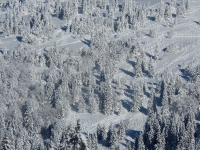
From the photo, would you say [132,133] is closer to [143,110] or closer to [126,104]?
[143,110]

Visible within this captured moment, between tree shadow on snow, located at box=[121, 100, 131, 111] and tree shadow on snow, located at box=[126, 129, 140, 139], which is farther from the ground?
tree shadow on snow, located at box=[121, 100, 131, 111]

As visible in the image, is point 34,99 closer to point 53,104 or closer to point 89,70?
point 53,104

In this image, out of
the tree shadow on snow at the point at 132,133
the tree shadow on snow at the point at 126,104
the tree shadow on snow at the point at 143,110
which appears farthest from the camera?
the tree shadow on snow at the point at 126,104

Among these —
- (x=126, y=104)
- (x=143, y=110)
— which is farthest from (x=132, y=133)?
(x=126, y=104)

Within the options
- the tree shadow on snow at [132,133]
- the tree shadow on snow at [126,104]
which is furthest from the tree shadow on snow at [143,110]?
the tree shadow on snow at [132,133]

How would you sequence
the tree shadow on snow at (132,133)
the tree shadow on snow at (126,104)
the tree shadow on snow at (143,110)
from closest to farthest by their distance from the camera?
the tree shadow on snow at (132,133) < the tree shadow on snow at (143,110) < the tree shadow on snow at (126,104)

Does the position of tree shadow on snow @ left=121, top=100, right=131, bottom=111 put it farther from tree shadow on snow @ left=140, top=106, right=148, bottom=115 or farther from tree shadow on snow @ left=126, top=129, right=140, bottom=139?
tree shadow on snow @ left=126, top=129, right=140, bottom=139

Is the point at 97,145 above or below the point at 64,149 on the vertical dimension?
below

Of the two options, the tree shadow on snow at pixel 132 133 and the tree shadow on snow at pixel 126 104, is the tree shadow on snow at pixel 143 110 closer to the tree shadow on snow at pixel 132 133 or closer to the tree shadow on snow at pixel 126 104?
the tree shadow on snow at pixel 126 104

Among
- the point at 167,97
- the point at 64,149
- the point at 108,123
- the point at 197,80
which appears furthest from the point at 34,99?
the point at 64,149

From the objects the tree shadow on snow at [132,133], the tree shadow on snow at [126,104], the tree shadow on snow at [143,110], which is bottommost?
the tree shadow on snow at [132,133]

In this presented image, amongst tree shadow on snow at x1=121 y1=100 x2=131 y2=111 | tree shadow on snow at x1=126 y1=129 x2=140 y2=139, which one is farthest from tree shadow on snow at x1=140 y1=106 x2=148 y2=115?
tree shadow on snow at x1=126 y1=129 x2=140 y2=139
